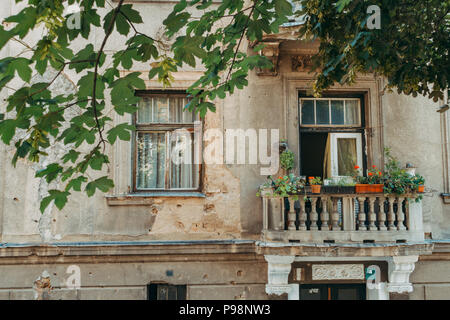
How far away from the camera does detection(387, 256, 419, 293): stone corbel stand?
6254 mm

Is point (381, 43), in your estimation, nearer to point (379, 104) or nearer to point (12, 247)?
point (379, 104)

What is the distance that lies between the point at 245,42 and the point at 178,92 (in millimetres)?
1494

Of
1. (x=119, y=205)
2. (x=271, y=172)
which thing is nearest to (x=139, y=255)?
(x=119, y=205)

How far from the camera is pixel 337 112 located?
7051mm

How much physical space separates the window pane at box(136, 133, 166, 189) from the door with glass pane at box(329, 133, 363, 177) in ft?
10.1

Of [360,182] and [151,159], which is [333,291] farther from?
[151,159]

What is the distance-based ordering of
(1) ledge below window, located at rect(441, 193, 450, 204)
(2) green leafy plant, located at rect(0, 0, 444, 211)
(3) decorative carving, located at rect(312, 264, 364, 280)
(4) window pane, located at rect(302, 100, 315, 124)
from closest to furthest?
(2) green leafy plant, located at rect(0, 0, 444, 211)
(3) decorative carving, located at rect(312, 264, 364, 280)
(1) ledge below window, located at rect(441, 193, 450, 204)
(4) window pane, located at rect(302, 100, 315, 124)

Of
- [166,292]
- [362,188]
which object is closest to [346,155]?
[362,188]

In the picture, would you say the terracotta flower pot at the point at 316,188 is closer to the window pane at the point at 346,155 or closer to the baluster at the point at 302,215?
the baluster at the point at 302,215

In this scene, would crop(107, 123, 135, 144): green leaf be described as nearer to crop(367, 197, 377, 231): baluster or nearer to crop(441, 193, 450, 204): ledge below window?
crop(367, 197, 377, 231): baluster

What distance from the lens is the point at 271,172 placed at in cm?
662

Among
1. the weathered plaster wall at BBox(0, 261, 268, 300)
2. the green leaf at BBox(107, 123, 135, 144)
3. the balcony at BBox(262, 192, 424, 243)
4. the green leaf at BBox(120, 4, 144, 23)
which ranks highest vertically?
the green leaf at BBox(120, 4, 144, 23)

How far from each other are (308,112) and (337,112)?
1.79 ft

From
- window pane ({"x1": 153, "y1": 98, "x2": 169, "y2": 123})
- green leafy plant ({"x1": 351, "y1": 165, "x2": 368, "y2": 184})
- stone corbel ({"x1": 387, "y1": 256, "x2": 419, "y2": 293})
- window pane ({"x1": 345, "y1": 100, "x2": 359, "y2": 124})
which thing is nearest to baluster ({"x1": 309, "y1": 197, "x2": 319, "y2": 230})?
green leafy plant ({"x1": 351, "y1": 165, "x2": 368, "y2": 184})
